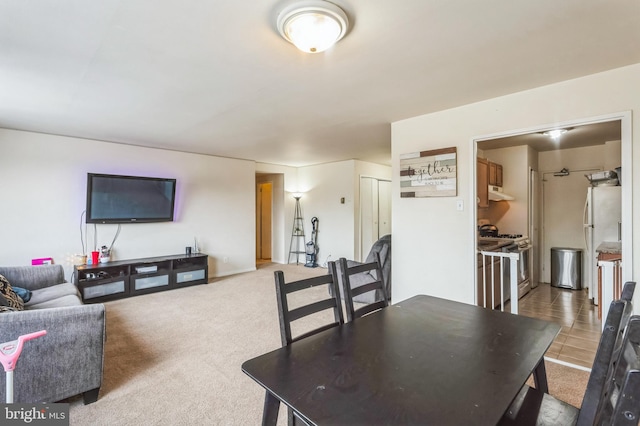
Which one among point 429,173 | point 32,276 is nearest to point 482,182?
point 429,173

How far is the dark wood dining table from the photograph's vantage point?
881 millimetres

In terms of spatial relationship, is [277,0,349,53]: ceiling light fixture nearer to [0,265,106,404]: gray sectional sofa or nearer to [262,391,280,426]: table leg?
[262,391,280,426]: table leg

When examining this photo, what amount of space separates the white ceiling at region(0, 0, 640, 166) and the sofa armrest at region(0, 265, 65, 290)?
67.9 inches

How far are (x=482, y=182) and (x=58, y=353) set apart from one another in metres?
4.70

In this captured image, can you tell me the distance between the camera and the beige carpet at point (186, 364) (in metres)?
1.92

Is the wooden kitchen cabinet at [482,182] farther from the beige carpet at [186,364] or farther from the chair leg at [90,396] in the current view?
the chair leg at [90,396]

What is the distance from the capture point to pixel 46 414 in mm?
1569

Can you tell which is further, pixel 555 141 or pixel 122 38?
pixel 555 141

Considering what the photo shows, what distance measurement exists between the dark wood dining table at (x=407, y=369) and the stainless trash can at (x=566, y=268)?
419cm

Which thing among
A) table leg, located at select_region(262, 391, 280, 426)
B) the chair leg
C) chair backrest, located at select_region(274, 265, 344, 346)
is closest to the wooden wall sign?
chair backrest, located at select_region(274, 265, 344, 346)

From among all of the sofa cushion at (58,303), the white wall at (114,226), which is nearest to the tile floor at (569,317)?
the sofa cushion at (58,303)

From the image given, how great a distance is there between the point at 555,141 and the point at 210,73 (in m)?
4.99

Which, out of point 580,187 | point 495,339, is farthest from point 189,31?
point 580,187

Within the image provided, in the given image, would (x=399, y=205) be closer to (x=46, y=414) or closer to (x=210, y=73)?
(x=210, y=73)
